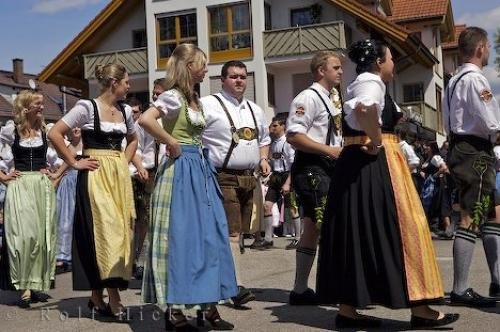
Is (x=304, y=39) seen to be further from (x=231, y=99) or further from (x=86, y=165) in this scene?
(x=86, y=165)

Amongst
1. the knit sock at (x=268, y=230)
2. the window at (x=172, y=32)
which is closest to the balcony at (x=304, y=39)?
the window at (x=172, y=32)

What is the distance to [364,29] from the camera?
99.8 feet

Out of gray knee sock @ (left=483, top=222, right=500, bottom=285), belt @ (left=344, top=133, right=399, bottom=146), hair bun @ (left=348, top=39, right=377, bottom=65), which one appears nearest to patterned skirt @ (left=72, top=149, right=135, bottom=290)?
belt @ (left=344, top=133, right=399, bottom=146)

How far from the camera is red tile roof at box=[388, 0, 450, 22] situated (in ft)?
121

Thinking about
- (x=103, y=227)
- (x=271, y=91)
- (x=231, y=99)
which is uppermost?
(x=271, y=91)

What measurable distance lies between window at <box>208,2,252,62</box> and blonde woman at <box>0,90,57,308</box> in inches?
970

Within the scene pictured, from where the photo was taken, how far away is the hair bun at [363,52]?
5031 millimetres

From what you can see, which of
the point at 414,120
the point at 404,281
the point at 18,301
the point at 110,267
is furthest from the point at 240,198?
the point at 414,120

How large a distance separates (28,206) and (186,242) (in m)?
2.65

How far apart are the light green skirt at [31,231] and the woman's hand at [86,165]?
4.85 ft

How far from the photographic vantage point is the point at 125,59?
34250 mm

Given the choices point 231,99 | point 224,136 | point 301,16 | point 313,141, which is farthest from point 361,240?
point 301,16

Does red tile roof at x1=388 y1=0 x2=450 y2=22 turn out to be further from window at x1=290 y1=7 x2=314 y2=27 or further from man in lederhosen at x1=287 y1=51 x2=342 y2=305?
man in lederhosen at x1=287 y1=51 x2=342 y2=305

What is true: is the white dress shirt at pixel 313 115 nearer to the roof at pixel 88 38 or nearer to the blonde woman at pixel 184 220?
the blonde woman at pixel 184 220
